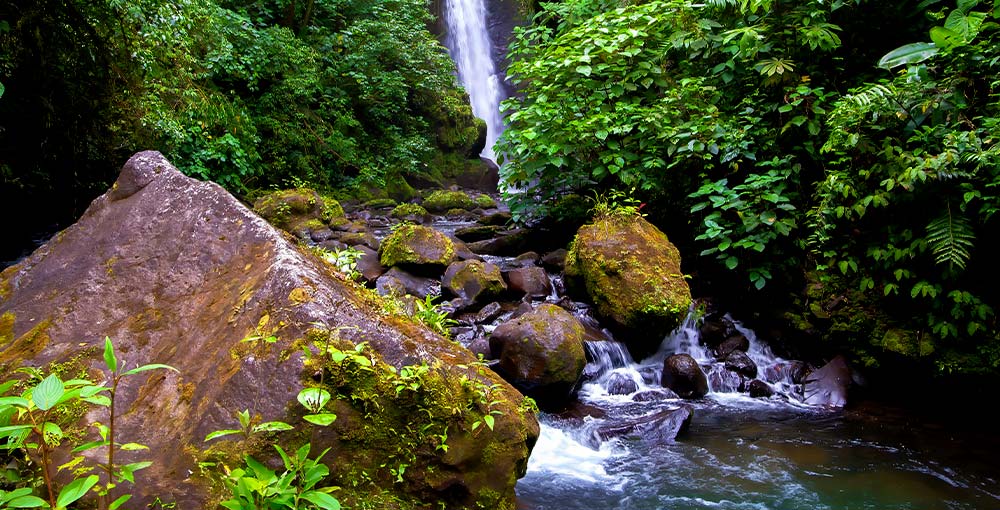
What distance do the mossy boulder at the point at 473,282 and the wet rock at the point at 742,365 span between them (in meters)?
2.85

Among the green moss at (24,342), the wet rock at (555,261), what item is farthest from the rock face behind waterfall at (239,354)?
Answer: the wet rock at (555,261)

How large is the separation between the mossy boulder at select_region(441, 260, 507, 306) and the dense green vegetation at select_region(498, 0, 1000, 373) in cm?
176

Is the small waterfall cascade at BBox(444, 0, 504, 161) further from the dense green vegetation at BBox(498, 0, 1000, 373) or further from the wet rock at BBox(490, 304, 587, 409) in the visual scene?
the wet rock at BBox(490, 304, 587, 409)

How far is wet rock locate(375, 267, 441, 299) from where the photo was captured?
7.28 meters

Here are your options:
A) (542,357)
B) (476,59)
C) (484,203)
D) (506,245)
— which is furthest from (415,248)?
(476,59)

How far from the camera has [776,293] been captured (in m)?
6.82

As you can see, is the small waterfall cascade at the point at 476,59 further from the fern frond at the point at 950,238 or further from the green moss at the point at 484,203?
the fern frond at the point at 950,238

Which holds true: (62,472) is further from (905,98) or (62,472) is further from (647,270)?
(905,98)

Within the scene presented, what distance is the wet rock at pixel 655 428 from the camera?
4938mm

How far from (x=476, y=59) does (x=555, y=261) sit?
Answer: 60.0 ft

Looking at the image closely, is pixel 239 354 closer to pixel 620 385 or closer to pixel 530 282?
pixel 620 385

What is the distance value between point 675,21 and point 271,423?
7.70 meters

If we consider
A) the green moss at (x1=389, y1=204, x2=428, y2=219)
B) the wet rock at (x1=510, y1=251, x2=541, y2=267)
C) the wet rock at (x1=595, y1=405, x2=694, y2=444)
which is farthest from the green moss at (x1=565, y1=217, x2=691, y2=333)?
the green moss at (x1=389, y1=204, x2=428, y2=219)

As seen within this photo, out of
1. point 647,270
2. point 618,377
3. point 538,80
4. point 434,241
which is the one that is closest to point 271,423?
point 618,377
